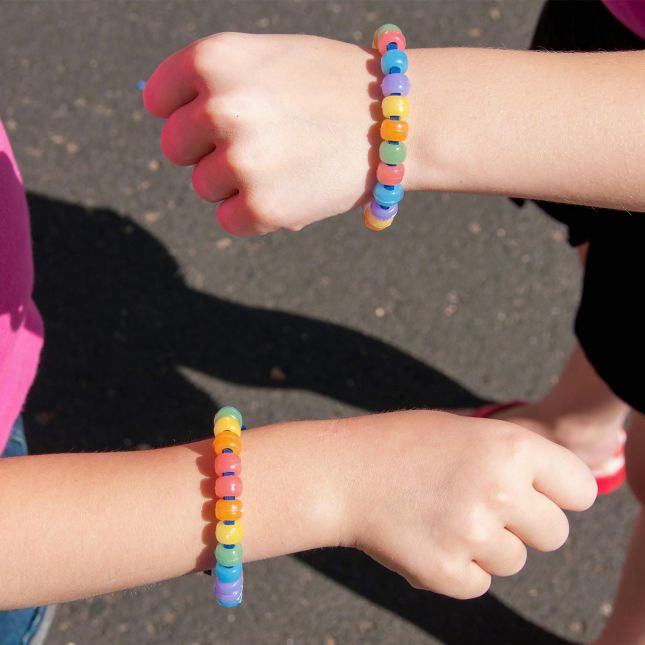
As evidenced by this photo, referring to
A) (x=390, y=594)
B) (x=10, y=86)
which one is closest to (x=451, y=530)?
(x=390, y=594)

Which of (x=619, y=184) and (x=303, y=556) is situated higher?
A: (x=619, y=184)

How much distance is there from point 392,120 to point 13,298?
0.51 m

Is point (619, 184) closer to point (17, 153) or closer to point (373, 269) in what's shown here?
point (373, 269)

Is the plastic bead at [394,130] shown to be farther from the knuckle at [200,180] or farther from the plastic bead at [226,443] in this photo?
the plastic bead at [226,443]

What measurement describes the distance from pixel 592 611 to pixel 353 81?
119cm

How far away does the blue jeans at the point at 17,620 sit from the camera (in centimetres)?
111

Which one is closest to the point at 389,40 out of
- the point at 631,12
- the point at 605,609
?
the point at 631,12

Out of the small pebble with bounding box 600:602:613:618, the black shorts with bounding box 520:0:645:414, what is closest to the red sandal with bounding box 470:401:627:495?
the small pebble with bounding box 600:602:613:618

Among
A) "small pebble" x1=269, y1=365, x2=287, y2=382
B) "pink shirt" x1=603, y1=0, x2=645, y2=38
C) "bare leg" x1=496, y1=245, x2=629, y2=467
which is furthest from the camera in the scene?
"small pebble" x1=269, y1=365, x2=287, y2=382

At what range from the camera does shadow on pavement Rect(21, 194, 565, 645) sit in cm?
164

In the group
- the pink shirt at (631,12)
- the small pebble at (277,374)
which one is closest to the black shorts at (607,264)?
the pink shirt at (631,12)

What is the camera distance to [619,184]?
89cm

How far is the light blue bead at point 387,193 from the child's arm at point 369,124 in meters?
0.02

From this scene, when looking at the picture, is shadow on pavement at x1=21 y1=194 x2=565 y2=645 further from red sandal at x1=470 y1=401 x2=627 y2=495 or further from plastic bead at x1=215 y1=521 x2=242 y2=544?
plastic bead at x1=215 y1=521 x2=242 y2=544
